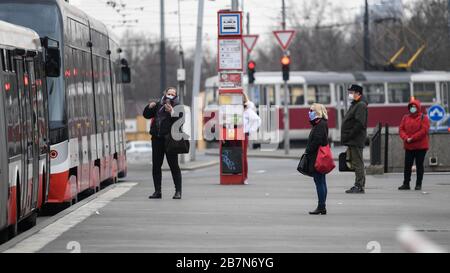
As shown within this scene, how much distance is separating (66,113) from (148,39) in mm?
90379

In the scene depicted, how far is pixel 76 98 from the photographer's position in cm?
2144

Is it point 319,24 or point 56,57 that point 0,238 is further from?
point 319,24

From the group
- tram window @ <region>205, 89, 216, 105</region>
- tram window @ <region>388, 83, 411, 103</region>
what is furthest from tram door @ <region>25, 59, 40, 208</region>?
tram window @ <region>205, 89, 216, 105</region>

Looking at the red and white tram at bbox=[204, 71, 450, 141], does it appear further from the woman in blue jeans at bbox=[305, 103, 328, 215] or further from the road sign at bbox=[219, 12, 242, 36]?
the woman in blue jeans at bbox=[305, 103, 328, 215]

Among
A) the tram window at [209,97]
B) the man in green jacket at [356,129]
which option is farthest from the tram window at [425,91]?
the man in green jacket at [356,129]

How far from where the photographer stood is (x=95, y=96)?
2427 cm

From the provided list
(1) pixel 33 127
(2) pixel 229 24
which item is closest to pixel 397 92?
(2) pixel 229 24

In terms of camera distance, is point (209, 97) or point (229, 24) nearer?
point (229, 24)

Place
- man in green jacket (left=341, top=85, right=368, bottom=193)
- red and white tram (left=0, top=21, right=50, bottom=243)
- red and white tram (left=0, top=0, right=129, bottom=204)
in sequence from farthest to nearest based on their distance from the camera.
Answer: man in green jacket (left=341, top=85, right=368, bottom=193) → red and white tram (left=0, top=0, right=129, bottom=204) → red and white tram (left=0, top=21, right=50, bottom=243)

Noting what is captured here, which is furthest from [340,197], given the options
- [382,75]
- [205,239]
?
[382,75]

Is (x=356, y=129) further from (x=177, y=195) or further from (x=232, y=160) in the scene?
(x=232, y=160)

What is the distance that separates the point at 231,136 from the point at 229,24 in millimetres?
2068

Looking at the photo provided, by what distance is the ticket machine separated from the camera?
25.9 metres

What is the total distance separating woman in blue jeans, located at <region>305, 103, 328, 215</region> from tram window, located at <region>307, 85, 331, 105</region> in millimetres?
37545
